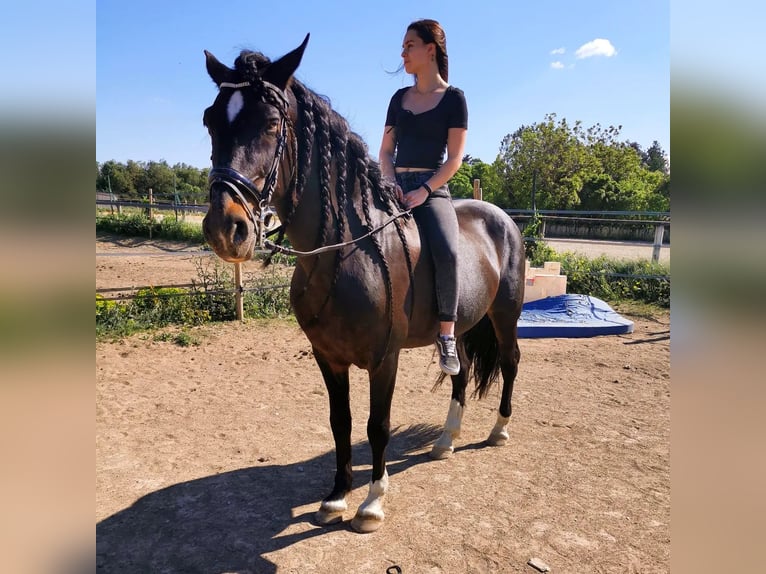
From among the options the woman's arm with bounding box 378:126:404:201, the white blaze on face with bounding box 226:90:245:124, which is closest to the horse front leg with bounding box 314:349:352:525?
the woman's arm with bounding box 378:126:404:201

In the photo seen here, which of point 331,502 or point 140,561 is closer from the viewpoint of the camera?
point 140,561

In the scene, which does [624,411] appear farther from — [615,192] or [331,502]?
[615,192]

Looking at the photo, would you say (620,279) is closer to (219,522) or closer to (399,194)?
(399,194)

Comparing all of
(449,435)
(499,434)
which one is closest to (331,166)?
Result: (449,435)

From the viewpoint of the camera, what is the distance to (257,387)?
5262mm

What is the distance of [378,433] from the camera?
2805mm

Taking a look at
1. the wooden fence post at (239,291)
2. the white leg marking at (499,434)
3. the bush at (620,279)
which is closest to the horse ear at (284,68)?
the white leg marking at (499,434)

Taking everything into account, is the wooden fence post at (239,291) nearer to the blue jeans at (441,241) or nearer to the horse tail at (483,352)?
the horse tail at (483,352)

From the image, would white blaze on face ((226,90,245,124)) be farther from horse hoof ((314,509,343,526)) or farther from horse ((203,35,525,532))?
horse hoof ((314,509,343,526))

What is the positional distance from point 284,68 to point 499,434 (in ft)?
11.0

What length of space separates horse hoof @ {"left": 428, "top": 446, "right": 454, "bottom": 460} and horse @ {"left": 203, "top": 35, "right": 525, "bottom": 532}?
0.80m

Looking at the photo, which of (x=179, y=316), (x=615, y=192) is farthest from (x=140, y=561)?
(x=615, y=192)

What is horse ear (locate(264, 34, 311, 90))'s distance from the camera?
6.68 feet
